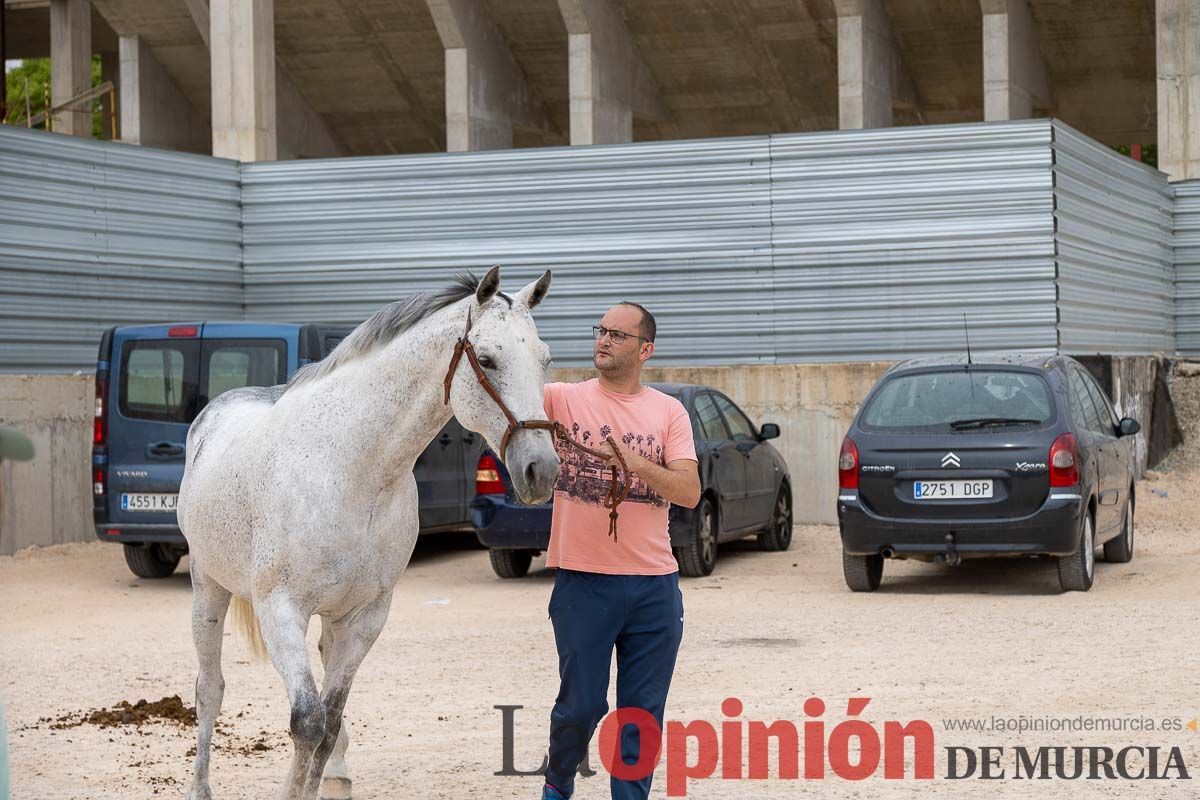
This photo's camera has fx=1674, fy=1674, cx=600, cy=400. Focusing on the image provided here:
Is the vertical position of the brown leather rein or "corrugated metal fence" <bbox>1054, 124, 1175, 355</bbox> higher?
"corrugated metal fence" <bbox>1054, 124, 1175, 355</bbox>

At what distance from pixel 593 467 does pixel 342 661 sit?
4.33ft

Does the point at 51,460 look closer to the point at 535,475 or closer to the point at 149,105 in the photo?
the point at 535,475

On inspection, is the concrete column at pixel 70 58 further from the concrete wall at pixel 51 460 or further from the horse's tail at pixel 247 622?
the horse's tail at pixel 247 622

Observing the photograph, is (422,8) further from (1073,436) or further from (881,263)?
(1073,436)

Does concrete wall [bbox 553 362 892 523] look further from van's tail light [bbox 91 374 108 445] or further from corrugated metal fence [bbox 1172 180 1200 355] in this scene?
corrugated metal fence [bbox 1172 180 1200 355]

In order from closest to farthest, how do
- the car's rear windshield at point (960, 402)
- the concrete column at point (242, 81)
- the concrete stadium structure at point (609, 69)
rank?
the car's rear windshield at point (960, 402) < the concrete column at point (242, 81) < the concrete stadium structure at point (609, 69)

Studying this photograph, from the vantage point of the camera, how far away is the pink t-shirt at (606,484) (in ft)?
17.8

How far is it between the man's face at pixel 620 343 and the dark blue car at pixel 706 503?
820 centimetres

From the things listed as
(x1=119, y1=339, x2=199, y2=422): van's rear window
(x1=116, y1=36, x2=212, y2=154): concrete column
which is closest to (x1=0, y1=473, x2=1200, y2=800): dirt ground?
(x1=119, y1=339, x2=199, y2=422): van's rear window

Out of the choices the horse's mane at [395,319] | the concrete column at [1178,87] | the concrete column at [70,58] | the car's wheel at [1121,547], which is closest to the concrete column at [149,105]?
the concrete column at [70,58]

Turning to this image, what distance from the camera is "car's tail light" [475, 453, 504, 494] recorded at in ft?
46.7

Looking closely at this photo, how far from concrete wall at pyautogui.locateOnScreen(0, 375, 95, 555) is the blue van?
87.8 inches

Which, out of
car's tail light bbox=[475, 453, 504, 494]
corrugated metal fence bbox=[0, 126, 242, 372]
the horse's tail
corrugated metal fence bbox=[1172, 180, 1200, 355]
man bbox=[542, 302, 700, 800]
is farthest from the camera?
corrugated metal fence bbox=[1172, 180, 1200, 355]

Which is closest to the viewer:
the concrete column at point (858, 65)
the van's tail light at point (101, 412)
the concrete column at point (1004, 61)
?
the van's tail light at point (101, 412)
